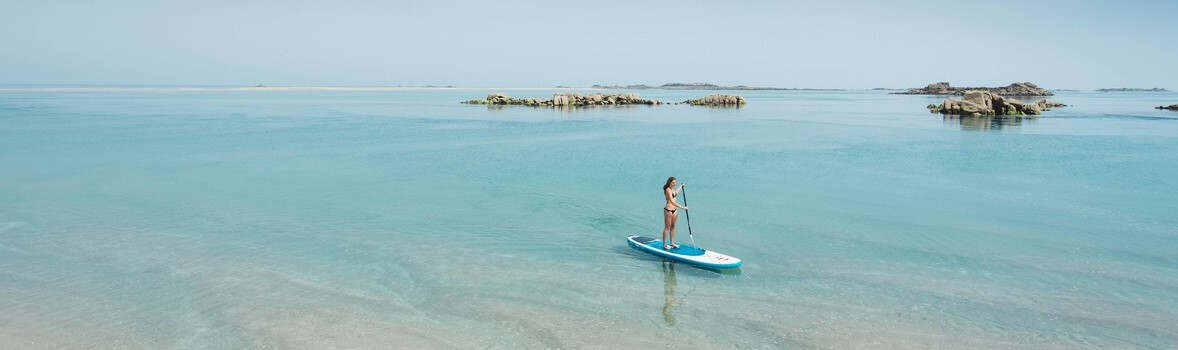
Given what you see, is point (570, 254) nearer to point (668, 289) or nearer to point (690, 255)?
point (690, 255)

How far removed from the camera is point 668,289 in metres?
13.3

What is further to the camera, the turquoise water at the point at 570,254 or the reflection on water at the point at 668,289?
the reflection on water at the point at 668,289

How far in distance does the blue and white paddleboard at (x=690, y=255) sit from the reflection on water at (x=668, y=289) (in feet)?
0.79

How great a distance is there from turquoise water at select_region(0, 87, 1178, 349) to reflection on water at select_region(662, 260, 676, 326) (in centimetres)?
6

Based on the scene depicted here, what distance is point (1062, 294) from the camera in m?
13.0

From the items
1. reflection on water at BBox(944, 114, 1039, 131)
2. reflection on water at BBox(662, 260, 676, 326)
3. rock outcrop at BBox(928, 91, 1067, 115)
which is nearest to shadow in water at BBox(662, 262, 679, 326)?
reflection on water at BBox(662, 260, 676, 326)

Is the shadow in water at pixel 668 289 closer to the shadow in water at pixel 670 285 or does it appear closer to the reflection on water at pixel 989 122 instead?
the shadow in water at pixel 670 285

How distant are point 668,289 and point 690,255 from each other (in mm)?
1639

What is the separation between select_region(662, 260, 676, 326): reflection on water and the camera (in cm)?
1176

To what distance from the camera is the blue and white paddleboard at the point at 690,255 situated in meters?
14.3

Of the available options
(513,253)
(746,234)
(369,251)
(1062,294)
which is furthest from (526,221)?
(1062,294)

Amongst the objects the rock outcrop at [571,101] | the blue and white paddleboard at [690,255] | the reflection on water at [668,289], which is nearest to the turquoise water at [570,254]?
the reflection on water at [668,289]

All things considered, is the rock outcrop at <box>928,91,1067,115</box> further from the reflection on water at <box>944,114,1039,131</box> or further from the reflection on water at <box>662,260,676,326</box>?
the reflection on water at <box>662,260,676,326</box>

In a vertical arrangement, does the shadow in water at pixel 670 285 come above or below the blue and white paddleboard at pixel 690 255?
below
